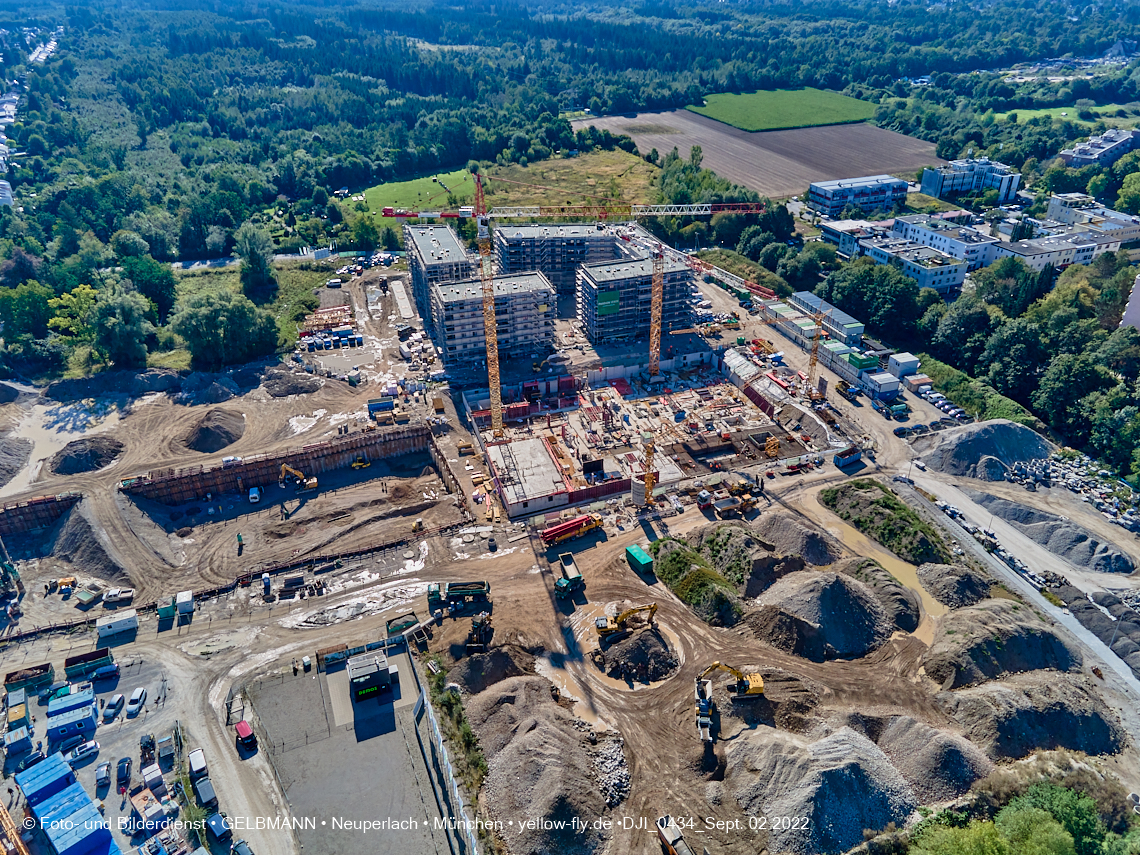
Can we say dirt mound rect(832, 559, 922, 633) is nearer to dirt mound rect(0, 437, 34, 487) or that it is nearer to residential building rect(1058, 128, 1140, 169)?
dirt mound rect(0, 437, 34, 487)

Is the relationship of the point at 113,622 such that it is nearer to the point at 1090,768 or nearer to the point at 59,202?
the point at 1090,768

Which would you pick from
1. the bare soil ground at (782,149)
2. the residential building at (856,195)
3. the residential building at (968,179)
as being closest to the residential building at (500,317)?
the residential building at (856,195)

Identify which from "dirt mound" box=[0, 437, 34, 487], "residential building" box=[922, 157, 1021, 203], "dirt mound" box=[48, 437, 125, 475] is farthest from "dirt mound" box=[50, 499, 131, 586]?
"residential building" box=[922, 157, 1021, 203]

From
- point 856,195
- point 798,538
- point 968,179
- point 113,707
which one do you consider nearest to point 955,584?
point 798,538

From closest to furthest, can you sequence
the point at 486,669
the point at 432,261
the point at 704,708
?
the point at 704,708 → the point at 486,669 → the point at 432,261

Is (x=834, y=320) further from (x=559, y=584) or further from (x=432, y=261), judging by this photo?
(x=559, y=584)
